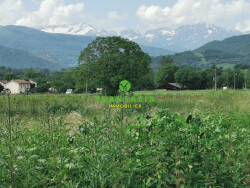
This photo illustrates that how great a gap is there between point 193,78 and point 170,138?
7850cm

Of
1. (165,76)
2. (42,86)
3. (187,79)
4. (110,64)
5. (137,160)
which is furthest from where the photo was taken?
(42,86)

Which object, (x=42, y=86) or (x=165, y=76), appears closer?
(x=165, y=76)

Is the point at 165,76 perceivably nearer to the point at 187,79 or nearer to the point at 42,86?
the point at 187,79

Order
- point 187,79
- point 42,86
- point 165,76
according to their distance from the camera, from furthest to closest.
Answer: point 42,86 < point 165,76 < point 187,79

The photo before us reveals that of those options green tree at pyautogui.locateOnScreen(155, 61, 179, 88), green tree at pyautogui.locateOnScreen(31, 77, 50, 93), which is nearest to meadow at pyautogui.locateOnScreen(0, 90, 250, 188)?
green tree at pyautogui.locateOnScreen(155, 61, 179, 88)

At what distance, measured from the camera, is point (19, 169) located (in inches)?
127

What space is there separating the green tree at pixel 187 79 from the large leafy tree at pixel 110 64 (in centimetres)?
5058

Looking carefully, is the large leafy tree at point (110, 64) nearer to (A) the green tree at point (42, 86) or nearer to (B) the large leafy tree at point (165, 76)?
(B) the large leafy tree at point (165, 76)

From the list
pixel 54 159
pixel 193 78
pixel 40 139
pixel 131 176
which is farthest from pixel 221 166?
pixel 193 78

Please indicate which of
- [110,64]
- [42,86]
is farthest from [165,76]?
[110,64]

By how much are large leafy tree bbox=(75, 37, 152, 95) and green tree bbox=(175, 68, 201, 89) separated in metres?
50.6

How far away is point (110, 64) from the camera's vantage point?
27.9 metres

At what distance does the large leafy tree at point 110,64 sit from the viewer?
27500mm

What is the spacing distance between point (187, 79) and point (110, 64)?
55083mm
